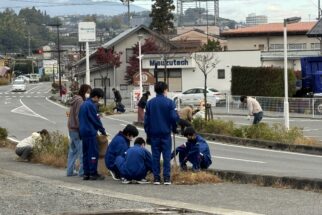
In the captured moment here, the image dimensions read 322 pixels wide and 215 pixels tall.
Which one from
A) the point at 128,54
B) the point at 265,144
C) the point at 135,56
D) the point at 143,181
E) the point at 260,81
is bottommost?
the point at 265,144

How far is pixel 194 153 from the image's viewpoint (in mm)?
13445

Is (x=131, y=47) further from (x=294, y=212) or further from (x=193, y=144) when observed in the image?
(x=294, y=212)

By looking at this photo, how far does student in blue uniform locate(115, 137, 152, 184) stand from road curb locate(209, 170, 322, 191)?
150cm

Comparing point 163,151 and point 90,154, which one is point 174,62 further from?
point 163,151

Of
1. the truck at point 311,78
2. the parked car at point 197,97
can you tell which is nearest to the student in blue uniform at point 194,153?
the truck at point 311,78

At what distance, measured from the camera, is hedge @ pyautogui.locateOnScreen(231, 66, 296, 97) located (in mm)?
45750

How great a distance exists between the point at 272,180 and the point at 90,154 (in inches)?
137

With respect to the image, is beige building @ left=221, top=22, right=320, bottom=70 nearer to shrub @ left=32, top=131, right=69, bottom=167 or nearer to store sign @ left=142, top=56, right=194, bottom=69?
store sign @ left=142, top=56, right=194, bottom=69

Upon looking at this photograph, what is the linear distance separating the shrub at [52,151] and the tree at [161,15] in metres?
78.5

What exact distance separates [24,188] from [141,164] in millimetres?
2189

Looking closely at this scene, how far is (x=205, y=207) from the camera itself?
9.55 metres

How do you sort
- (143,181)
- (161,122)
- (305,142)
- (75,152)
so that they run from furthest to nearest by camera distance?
(305,142) → (75,152) → (143,181) → (161,122)

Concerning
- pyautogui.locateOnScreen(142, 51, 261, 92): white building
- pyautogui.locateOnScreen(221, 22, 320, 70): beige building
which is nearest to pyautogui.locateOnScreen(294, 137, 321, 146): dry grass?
pyautogui.locateOnScreen(142, 51, 261, 92): white building

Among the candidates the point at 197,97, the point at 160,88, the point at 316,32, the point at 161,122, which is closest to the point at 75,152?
the point at 161,122
